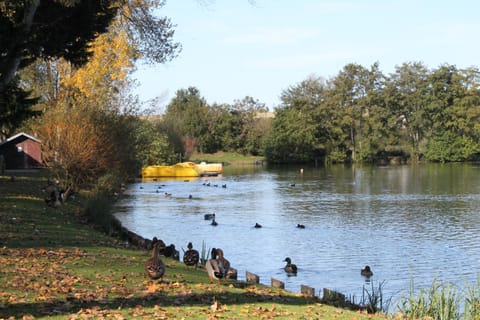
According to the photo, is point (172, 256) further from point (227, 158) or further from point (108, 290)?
point (227, 158)

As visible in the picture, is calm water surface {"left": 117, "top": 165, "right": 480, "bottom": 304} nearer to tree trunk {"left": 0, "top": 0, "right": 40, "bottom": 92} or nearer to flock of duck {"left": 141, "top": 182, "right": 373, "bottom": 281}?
flock of duck {"left": 141, "top": 182, "right": 373, "bottom": 281}

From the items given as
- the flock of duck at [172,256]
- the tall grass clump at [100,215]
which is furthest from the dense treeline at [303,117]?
the flock of duck at [172,256]

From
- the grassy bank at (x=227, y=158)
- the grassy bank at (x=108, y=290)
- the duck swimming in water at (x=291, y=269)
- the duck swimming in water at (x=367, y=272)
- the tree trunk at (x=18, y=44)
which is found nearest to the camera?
the grassy bank at (x=108, y=290)

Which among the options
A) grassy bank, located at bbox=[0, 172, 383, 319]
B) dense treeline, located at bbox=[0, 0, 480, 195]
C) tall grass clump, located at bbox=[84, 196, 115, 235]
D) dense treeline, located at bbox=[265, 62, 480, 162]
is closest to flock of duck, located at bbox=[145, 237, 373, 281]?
grassy bank, located at bbox=[0, 172, 383, 319]

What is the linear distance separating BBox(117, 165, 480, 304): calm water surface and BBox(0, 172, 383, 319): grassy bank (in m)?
3.87

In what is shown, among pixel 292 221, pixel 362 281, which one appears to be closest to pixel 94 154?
pixel 292 221

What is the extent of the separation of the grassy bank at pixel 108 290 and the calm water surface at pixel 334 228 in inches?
152

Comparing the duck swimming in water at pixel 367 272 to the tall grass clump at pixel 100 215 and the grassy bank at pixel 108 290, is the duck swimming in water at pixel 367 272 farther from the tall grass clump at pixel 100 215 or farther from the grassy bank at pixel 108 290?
the tall grass clump at pixel 100 215

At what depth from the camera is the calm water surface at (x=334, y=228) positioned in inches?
763

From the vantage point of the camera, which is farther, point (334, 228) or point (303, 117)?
point (303, 117)

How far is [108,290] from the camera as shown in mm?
10531

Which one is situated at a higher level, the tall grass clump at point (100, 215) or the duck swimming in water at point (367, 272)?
the tall grass clump at point (100, 215)

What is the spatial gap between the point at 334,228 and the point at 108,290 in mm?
19427

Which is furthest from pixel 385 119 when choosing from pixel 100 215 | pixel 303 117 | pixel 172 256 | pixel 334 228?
pixel 172 256
